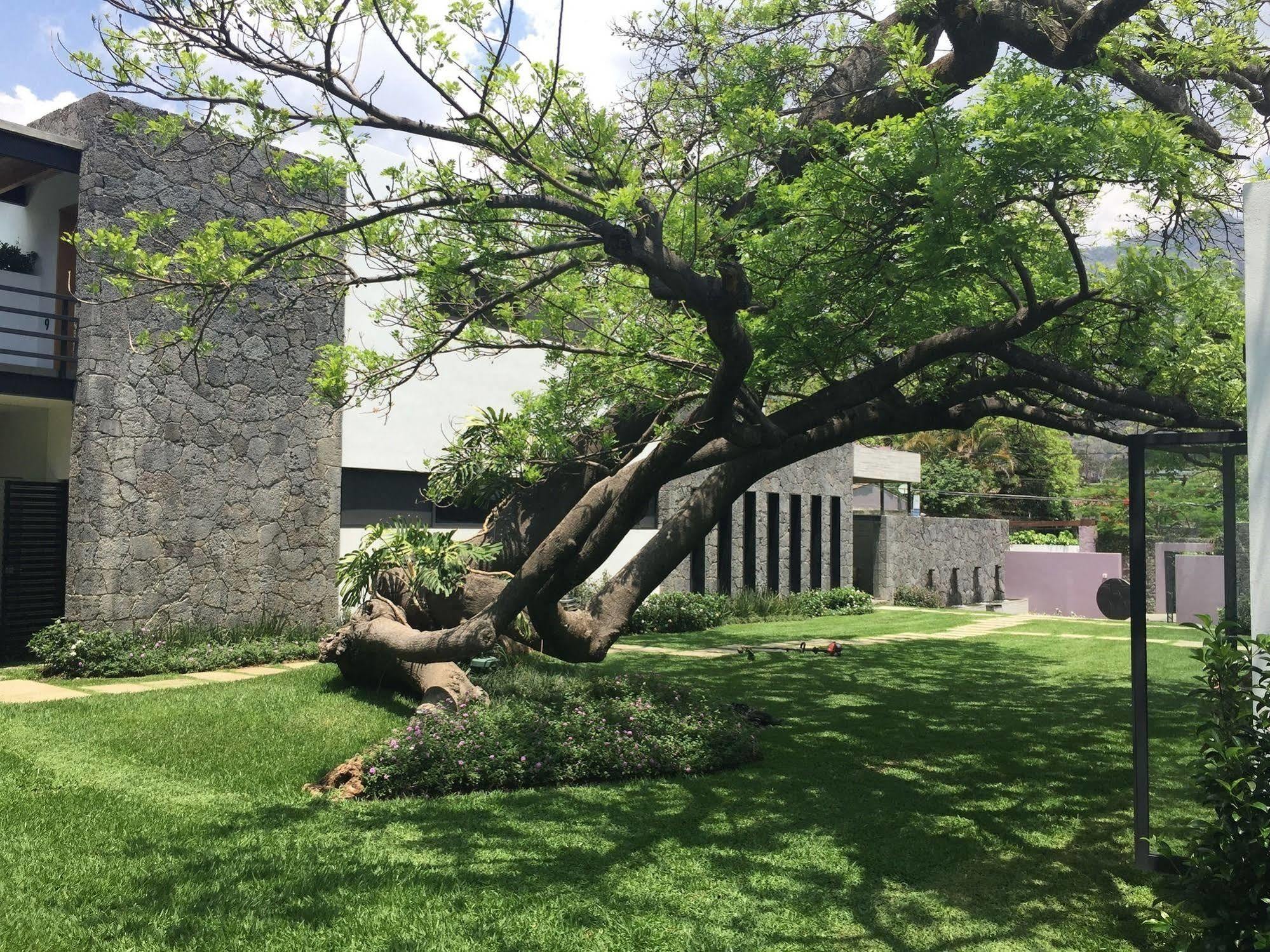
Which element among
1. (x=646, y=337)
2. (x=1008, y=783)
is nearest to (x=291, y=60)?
(x=646, y=337)

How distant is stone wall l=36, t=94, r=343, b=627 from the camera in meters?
12.1

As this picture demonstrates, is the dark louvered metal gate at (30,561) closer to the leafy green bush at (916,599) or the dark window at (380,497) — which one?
the dark window at (380,497)

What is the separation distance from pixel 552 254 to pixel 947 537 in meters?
22.6

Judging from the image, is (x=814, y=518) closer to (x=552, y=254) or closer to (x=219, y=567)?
(x=219, y=567)

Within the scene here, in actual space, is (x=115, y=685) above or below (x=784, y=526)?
below

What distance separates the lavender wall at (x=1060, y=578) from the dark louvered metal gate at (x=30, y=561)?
23.7 metres

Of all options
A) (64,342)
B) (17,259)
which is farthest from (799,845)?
(17,259)

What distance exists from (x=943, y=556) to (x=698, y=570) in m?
11.0

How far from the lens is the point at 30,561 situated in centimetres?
1279

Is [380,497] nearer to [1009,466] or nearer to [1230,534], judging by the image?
[1230,534]

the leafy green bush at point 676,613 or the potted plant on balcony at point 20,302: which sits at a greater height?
the potted plant on balcony at point 20,302

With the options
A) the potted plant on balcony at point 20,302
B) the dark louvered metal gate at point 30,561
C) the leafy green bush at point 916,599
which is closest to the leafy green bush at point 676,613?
the dark louvered metal gate at point 30,561

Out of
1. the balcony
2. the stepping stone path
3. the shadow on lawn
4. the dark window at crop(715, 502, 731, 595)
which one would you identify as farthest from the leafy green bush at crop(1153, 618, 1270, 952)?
the dark window at crop(715, 502, 731, 595)

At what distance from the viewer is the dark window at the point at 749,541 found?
22078mm
